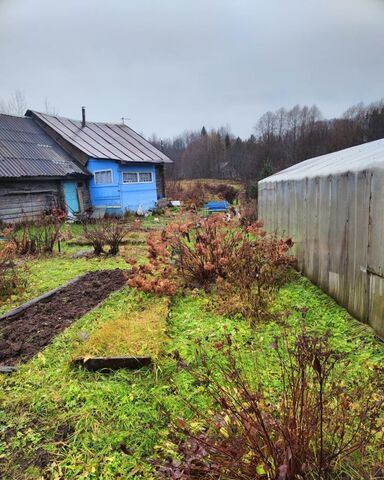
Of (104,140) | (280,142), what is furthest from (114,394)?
(280,142)

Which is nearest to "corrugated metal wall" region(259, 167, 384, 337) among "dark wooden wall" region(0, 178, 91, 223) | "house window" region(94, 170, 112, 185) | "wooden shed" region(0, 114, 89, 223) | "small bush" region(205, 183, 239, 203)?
"dark wooden wall" region(0, 178, 91, 223)

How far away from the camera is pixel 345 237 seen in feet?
13.3

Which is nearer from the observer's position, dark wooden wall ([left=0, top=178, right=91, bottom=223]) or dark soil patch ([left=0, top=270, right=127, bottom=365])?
dark soil patch ([left=0, top=270, right=127, bottom=365])

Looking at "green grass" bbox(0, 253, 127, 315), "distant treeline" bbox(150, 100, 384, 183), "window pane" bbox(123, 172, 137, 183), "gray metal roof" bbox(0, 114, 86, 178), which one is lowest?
"green grass" bbox(0, 253, 127, 315)

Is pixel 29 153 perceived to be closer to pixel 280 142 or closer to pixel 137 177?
pixel 137 177

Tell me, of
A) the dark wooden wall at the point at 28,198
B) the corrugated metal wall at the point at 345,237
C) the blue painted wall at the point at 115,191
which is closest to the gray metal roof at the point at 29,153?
the dark wooden wall at the point at 28,198

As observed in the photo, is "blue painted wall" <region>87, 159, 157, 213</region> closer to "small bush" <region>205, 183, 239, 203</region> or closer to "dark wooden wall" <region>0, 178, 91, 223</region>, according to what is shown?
"dark wooden wall" <region>0, 178, 91, 223</region>

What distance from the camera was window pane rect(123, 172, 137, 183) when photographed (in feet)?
61.6

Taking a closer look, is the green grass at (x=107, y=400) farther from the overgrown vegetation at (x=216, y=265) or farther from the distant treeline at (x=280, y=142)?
the distant treeline at (x=280, y=142)

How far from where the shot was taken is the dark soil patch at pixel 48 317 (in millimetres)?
3571

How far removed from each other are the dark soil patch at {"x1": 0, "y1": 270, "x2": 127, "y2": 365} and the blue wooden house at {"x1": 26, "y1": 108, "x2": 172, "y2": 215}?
488 inches

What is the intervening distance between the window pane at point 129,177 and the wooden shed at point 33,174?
2.19m

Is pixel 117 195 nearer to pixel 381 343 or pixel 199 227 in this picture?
pixel 199 227

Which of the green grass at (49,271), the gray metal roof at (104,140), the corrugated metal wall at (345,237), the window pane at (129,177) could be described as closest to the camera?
the corrugated metal wall at (345,237)
